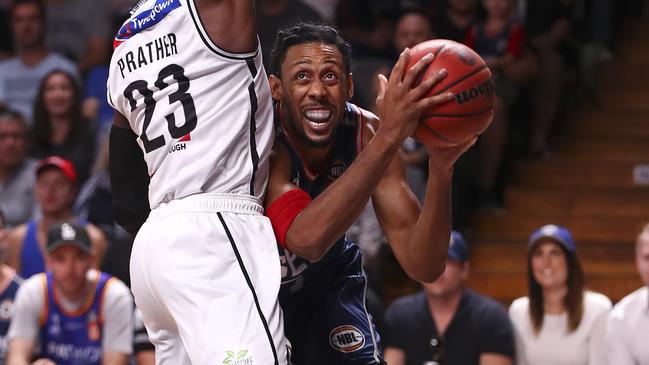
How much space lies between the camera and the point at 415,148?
7.62m

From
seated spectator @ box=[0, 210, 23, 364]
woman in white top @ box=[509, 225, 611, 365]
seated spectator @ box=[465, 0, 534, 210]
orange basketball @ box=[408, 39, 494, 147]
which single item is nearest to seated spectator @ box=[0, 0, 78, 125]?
seated spectator @ box=[0, 210, 23, 364]

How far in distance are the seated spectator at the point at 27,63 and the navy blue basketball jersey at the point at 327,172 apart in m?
4.67

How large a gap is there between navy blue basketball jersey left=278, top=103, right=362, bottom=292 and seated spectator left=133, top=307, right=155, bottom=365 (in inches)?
95.0

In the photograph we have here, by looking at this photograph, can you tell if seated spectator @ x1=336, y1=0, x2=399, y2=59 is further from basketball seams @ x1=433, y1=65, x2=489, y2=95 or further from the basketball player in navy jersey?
basketball seams @ x1=433, y1=65, x2=489, y2=95

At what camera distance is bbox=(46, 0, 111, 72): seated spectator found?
8766 mm

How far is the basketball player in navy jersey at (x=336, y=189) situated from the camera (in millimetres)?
3398

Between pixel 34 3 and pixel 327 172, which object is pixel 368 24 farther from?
pixel 327 172

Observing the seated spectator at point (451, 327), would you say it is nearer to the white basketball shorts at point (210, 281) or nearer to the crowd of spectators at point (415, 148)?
the crowd of spectators at point (415, 148)

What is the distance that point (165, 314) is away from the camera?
11.6ft

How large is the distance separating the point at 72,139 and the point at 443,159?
4701 mm

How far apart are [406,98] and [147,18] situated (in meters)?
0.90

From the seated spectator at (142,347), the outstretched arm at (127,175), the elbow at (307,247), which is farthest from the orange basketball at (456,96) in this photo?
the seated spectator at (142,347)

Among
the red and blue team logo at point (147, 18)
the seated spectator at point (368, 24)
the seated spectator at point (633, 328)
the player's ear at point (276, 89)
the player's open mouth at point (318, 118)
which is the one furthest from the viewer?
the seated spectator at point (368, 24)

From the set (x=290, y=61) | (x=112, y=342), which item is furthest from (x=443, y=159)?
(x=112, y=342)
